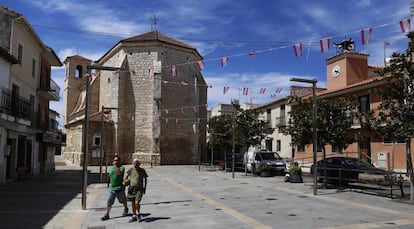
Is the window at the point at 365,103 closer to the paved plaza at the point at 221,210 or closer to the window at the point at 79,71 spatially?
the paved plaza at the point at 221,210

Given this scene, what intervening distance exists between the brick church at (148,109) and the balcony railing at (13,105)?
54.9 ft

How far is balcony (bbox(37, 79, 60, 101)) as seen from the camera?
22973 mm

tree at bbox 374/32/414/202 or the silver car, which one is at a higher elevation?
tree at bbox 374/32/414/202

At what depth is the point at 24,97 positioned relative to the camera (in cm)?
1981

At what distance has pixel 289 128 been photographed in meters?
15.7

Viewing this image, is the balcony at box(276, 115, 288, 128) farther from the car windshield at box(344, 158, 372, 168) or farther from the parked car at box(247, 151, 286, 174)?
the car windshield at box(344, 158, 372, 168)

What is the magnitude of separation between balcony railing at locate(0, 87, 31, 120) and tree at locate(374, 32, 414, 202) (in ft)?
48.6

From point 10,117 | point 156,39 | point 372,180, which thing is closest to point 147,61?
point 156,39

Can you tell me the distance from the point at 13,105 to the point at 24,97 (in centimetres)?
259

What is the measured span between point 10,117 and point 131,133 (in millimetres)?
21612

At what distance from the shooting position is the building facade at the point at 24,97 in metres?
16.9

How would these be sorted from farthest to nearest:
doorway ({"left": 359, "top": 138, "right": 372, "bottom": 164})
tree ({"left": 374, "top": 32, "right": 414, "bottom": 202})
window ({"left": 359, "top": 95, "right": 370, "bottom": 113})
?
window ({"left": 359, "top": 95, "right": 370, "bottom": 113}) → doorway ({"left": 359, "top": 138, "right": 372, "bottom": 164}) → tree ({"left": 374, "top": 32, "right": 414, "bottom": 202})

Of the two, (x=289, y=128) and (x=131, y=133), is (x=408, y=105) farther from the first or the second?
(x=131, y=133)

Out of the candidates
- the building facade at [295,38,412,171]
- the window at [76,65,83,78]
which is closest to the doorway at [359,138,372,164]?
the building facade at [295,38,412,171]
